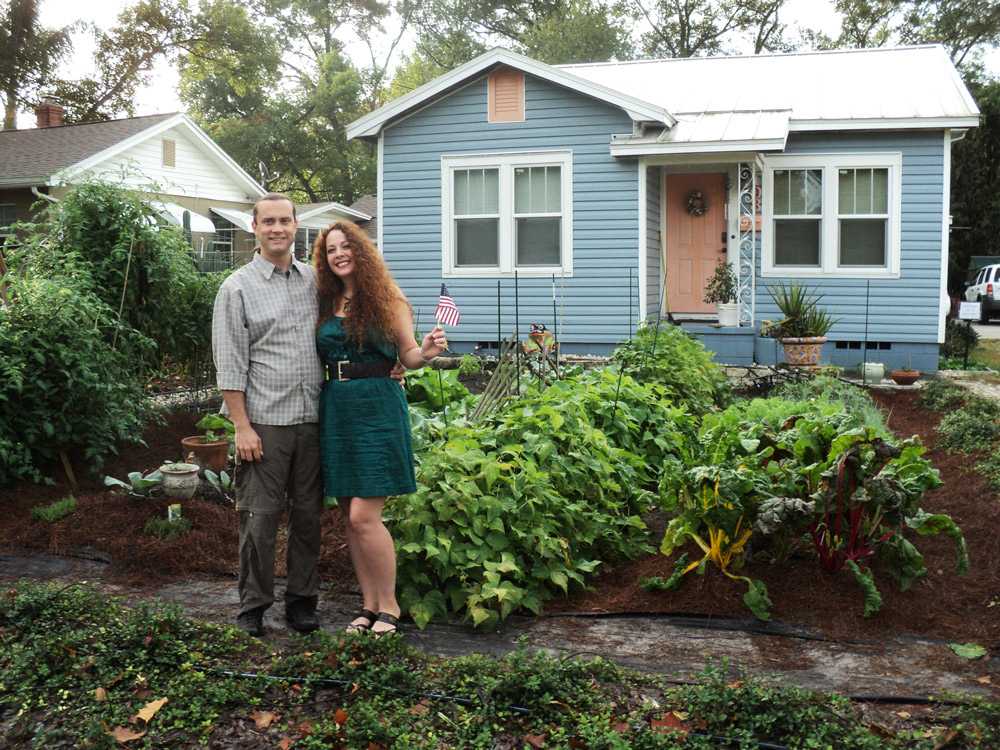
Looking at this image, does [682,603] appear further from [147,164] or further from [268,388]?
[147,164]

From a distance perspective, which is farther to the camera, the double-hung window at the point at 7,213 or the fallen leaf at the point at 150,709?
the double-hung window at the point at 7,213

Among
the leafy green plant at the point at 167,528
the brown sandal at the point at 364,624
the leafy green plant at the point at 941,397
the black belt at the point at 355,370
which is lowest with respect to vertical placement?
the brown sandal at the point at 364,624

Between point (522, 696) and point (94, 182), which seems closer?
point (522, 696)

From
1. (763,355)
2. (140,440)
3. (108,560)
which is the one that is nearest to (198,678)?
(108,560)

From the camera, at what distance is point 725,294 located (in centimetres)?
1205

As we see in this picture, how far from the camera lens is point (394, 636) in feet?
11.8

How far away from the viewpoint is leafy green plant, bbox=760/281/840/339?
11.2m

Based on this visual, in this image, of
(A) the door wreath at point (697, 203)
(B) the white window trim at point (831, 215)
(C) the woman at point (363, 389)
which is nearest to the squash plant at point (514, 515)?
(C) the woman at point (363, 389)

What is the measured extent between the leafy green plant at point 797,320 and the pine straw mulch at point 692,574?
4667mm

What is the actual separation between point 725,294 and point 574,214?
2.20 meters

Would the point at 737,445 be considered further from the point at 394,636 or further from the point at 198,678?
the point at 198,678

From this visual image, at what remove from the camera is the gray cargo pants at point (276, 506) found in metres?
3.87

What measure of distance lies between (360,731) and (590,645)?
1.20 m

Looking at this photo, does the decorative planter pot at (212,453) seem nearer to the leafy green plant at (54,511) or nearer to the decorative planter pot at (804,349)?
the leafy green plant at (54,511)
